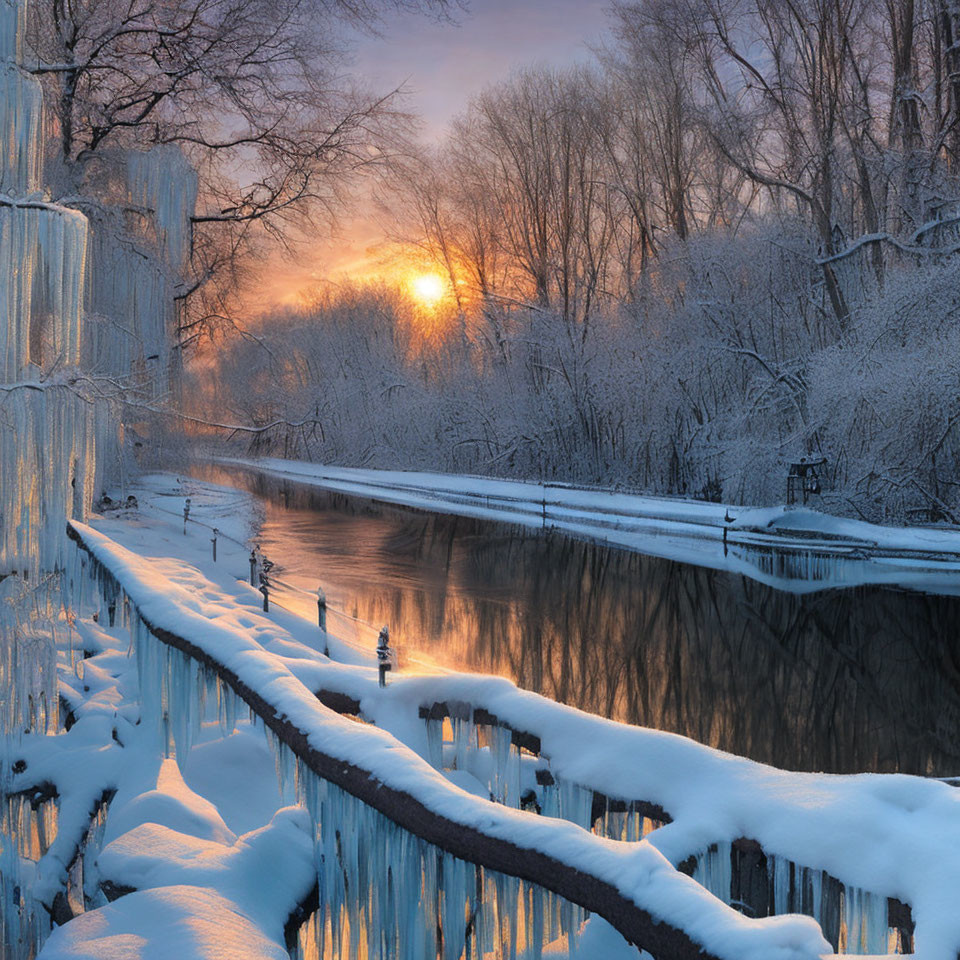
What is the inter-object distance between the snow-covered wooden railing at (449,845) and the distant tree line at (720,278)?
15337mm

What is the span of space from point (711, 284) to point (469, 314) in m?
16.6

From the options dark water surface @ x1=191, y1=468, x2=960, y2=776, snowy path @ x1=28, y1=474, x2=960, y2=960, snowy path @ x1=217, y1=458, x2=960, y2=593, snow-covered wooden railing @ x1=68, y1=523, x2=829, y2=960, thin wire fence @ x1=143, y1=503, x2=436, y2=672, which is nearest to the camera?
snow-covered wooden railing @ x1=68, y1=523, x2=829, y2=960

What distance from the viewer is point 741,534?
18906 mm

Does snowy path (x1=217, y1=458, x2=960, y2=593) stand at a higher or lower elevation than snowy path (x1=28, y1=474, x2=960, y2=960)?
lower

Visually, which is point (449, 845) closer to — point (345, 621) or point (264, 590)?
point (264, 590)

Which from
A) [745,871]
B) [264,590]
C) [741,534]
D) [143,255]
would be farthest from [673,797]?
[741,534]

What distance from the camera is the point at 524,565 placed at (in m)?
17.2

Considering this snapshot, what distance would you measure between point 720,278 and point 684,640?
1539cm

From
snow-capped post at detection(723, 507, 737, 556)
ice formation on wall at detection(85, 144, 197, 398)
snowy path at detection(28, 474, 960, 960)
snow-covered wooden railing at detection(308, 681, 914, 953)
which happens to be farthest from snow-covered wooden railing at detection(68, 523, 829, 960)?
snow-capped post at detection(723, 507, 737, 556)

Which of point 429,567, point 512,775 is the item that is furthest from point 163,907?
point 429,567

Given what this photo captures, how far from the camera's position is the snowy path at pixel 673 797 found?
2.03 metres

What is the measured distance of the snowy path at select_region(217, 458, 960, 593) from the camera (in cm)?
1547

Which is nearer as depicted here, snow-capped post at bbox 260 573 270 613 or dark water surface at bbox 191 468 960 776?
dark water surface at bbox 191 468 960 776

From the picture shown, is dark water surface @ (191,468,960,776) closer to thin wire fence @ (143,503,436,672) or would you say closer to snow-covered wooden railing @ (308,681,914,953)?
thin wire fence @ (143,503,436,672)
